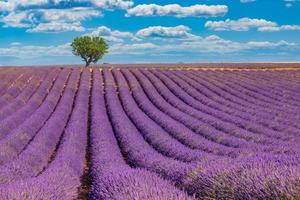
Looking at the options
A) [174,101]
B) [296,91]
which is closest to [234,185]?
[174,101]

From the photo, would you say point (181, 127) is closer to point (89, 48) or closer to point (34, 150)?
point (34, 150)

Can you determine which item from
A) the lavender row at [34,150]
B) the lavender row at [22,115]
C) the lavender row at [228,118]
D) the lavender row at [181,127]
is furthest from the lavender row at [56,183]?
the lavender row at [228,118]

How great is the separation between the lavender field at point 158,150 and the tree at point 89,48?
42308mm

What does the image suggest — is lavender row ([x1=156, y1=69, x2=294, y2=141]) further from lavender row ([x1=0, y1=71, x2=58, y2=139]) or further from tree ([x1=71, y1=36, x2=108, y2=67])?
tree ([x1=71, y1=36, x2=108, y2=67])

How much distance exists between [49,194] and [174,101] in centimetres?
1918

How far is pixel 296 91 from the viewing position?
96.2ft

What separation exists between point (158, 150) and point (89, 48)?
63209mm

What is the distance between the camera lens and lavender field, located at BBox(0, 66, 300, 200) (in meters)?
5.48

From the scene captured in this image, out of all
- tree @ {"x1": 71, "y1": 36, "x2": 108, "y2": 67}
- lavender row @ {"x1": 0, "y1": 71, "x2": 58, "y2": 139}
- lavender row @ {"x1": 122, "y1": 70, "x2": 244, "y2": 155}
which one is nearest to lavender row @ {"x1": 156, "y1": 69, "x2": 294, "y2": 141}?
lavender row @ {"x1": 122, "y1": 70, "x2": 244, "y2": 155}

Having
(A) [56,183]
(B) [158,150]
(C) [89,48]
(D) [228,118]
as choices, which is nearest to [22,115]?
(D) [228,118]

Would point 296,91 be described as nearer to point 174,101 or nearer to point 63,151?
point 174,101

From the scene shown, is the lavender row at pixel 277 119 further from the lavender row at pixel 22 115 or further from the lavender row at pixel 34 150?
the lavender row at pixel 22 115

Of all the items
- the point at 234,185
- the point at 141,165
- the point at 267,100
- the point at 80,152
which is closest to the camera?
the point at 234,185

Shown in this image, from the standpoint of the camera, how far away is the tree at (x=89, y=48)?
7431 cm
